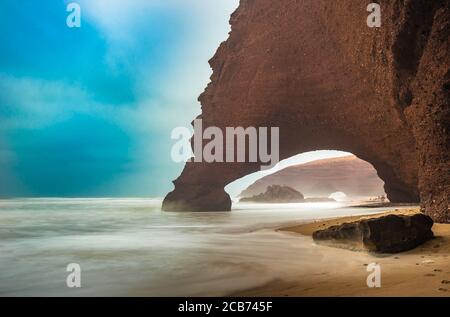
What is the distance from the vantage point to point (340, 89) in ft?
72.2

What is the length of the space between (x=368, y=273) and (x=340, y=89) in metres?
18.7

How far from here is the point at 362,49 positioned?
15336 millimetres

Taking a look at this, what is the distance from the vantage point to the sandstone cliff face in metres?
9.37

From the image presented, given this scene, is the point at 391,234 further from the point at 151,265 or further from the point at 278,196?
the point at 278,196

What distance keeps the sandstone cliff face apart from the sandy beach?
3.52 meters

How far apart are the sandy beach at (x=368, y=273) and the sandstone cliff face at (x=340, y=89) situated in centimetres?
352

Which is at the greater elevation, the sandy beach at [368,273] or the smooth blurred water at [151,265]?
the sandy beach at [368,273]

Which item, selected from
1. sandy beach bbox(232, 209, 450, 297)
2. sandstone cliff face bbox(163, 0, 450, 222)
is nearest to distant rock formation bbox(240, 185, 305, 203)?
sandstone cliff face bbox(163, 0, 450, 222)

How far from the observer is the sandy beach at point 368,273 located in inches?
158

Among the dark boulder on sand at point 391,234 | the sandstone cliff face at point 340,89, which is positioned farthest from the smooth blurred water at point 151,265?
the sandstone cliff face at point 340,89

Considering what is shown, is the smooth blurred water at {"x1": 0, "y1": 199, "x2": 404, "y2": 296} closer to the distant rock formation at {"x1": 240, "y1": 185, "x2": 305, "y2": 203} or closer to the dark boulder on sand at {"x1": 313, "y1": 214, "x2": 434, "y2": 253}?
the dark boulder on sand at {"x1": 313, "y1": 214, "x2": 434, "y2": 253}

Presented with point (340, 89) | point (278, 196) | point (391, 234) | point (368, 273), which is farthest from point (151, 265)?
point (278, 196)

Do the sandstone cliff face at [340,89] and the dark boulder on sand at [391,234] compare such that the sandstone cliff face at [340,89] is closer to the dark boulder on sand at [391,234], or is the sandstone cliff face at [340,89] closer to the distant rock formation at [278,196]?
the dark boulder on sand at [391,234]

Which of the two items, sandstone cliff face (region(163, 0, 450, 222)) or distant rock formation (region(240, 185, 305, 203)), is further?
distant rock formation (region(240, 185, 305, 203))
